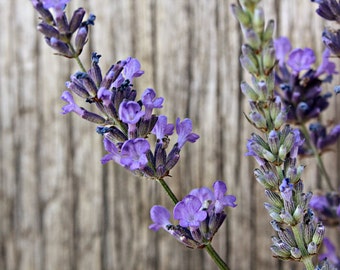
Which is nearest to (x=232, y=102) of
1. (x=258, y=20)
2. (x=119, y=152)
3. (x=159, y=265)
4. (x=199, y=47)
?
(x=199, y=47)

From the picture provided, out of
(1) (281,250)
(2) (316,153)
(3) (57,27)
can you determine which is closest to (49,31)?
(3) (57,27)

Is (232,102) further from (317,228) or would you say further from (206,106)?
(317,228)

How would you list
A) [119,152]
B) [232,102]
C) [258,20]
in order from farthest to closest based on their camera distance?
[232,102] → [119,152] → [258,20]

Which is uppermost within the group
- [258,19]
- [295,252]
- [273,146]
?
[258,19]

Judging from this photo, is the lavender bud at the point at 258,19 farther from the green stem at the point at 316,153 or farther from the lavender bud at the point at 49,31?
the green stem at the point at 316,153

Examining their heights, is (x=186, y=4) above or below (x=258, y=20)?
above

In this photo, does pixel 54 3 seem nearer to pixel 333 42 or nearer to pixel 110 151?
pixel 110 151
